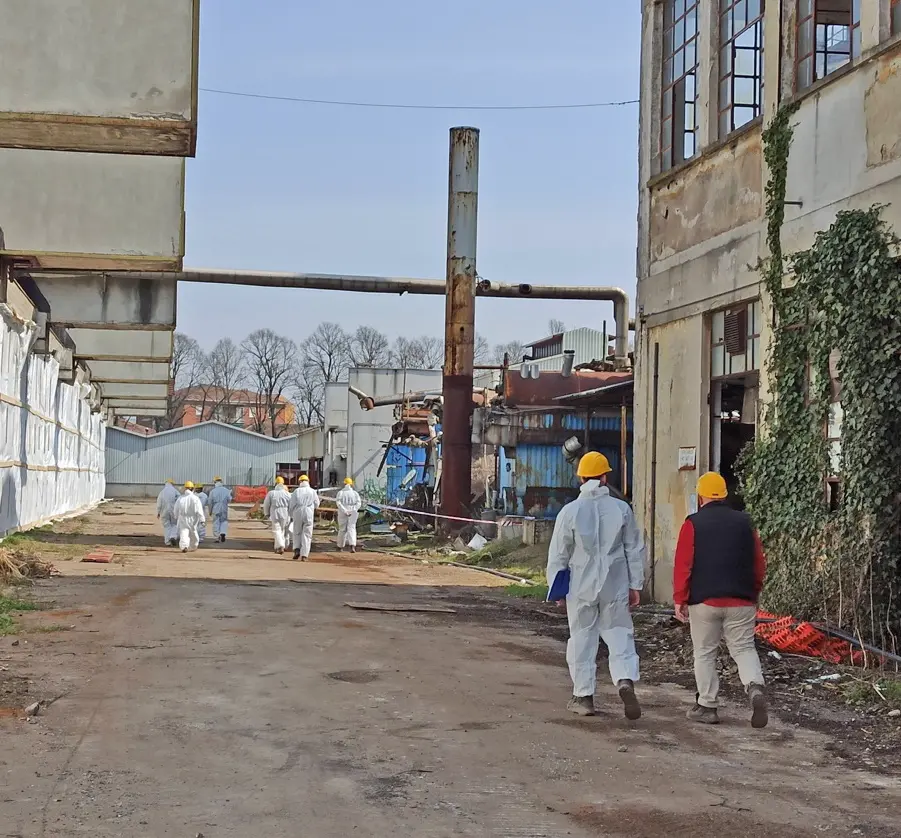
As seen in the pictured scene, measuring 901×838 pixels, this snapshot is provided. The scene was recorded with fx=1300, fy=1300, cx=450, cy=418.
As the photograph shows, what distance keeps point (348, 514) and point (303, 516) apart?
319 cm

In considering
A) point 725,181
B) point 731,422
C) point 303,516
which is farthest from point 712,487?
point 303,516

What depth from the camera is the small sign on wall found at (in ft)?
51.1

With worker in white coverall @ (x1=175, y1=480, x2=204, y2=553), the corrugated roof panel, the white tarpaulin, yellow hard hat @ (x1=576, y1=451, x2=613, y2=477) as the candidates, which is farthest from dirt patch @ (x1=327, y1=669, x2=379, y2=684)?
the corrugated roof panel

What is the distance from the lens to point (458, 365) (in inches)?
1236

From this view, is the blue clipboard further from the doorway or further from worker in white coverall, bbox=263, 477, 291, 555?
worker in white coverall, bbox=263, 477, 291, 555

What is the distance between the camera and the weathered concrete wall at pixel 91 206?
2011 centimetres

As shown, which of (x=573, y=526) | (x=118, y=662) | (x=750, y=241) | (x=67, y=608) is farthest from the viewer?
(x=67, y=608)

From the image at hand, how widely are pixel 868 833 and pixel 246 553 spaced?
24322 millimetres

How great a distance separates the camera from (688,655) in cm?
1180

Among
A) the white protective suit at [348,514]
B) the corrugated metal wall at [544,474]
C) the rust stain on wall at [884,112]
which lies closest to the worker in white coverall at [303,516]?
the white protective suit at [348,514]

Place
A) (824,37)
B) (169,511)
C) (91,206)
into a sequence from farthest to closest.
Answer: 1. (169,511)
2. (91,206)
3. (824,37)

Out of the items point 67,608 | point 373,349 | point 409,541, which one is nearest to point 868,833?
point 67,608

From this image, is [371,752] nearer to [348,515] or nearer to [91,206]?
[91,206]

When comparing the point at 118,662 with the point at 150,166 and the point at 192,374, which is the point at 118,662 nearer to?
the point at 150,166
